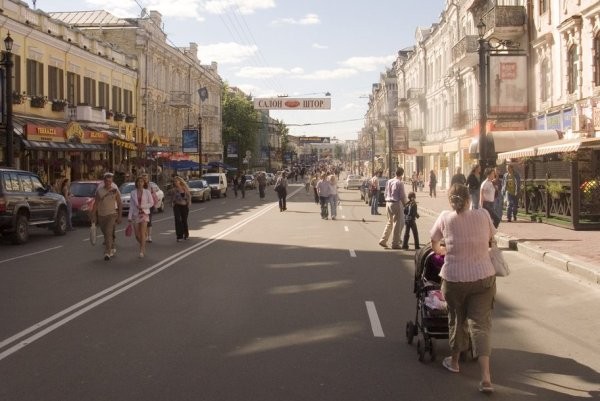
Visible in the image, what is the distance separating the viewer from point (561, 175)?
67.2ft

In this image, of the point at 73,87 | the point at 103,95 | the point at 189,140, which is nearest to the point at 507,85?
the point at 73,87

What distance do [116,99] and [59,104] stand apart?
32.2 ft

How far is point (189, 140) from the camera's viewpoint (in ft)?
186

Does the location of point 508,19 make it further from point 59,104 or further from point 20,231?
point 20,231

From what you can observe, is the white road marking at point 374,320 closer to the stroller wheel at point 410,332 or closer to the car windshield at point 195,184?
the stroller wheel at point 410,332

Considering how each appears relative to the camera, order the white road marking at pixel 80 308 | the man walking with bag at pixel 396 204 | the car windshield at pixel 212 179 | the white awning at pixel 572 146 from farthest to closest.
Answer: the car windshield at pixel 212 179 < the white awning at pixel 572 146 < the man walking with bag at pixel 396 204 < the white road marking at pixel 80 308

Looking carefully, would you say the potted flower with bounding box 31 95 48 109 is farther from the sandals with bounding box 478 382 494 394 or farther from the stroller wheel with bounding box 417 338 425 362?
the sandals with bounding box 478 382 494 394

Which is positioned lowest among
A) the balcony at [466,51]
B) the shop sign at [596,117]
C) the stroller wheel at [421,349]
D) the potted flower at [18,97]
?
the stroller wheel at [421,349]

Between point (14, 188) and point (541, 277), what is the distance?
42.4ft

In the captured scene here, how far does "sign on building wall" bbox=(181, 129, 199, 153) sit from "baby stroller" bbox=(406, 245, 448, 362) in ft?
168

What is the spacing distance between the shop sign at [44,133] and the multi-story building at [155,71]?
14.4m

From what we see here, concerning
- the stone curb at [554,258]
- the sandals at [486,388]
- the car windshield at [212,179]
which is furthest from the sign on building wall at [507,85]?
the sandals at [486,388]

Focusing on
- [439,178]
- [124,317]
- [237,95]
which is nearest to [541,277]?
[124,317]

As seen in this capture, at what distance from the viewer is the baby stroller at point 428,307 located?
6297 mm
